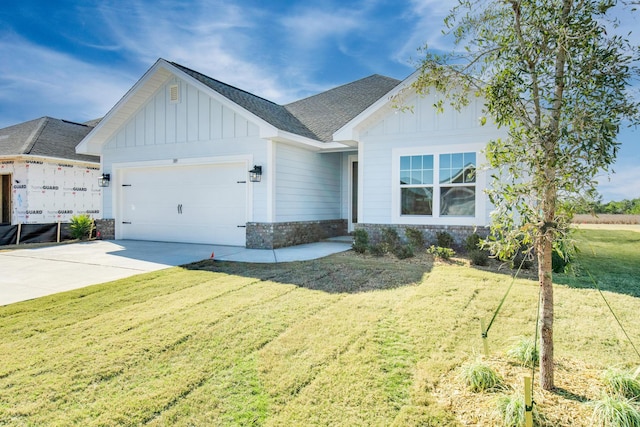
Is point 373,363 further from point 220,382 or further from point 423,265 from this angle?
point 423,265

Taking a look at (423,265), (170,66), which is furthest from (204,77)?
(423,265)

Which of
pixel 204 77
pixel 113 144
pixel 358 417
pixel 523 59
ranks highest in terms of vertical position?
pixel 204 77

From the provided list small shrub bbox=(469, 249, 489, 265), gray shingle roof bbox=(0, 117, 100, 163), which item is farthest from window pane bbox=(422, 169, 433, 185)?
gray shingle roof bbox=(0, 117, 100, 163)

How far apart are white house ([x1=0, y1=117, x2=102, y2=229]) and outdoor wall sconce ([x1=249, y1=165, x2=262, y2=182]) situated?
8902mm

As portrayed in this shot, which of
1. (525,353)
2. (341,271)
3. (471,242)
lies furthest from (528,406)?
A: (471,242)

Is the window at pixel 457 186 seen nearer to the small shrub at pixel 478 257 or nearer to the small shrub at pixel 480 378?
the small shrub at pixel 478 257

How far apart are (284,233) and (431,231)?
13.2 ft

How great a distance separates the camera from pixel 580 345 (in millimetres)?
3791

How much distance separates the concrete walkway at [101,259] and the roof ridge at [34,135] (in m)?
5.55

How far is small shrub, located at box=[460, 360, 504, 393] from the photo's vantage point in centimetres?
288

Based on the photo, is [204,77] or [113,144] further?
[113,144]

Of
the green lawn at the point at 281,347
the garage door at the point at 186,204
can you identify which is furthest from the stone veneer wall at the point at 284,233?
the green lawn at the point at 281,347

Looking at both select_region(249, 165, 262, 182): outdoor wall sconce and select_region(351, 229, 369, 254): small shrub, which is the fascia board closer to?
select_region(249, 165, 262, 182): outdoor wall sconce

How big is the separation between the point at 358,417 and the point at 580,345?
2663 mm
